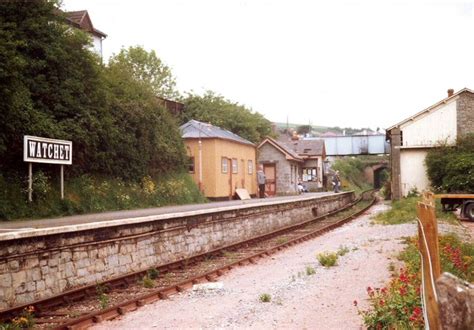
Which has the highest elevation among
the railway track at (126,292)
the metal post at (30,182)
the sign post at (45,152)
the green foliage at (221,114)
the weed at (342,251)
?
the green foliage at (221,114)

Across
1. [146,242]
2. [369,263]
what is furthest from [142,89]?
[369,263]

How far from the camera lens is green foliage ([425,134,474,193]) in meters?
26.6

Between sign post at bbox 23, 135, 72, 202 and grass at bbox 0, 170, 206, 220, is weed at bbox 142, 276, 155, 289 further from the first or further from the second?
sign post at bbox 23, 135, 72, 202

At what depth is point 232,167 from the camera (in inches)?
1246

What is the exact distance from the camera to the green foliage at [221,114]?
43.0m

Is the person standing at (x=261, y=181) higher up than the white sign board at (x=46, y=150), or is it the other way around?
the white sign board at (x=46, y=150)

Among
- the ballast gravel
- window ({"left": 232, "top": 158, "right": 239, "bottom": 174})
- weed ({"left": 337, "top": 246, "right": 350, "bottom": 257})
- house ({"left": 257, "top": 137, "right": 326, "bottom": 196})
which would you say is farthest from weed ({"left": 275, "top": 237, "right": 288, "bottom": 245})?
house ({"left": 257, "top": 137, "right": 326, "bottom": 196})

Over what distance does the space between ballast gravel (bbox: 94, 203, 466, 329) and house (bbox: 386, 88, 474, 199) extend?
1923 cm

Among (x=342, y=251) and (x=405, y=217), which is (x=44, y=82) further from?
(x=405, y=217)

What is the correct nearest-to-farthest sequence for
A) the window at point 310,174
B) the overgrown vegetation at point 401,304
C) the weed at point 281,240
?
the overgrown vegetation at point 401,304, the weed at point 281,240, the window at point 310,174

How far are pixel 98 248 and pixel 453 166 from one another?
22726 mm

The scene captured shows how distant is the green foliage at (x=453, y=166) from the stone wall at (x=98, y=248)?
15175 mm

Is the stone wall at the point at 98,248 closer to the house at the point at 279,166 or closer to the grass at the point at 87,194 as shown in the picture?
the grass at the point at 87,194

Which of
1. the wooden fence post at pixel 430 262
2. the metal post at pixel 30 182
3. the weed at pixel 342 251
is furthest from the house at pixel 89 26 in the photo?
the wooden fence post at pixel 430 262
